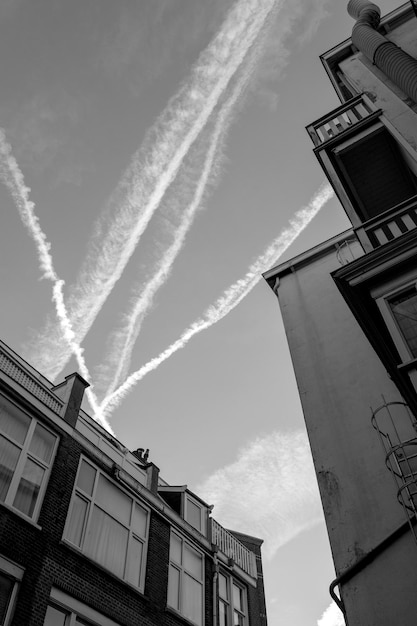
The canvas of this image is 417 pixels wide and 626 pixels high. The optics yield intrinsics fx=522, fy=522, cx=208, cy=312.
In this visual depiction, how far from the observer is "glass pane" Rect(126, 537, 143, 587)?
49.5ft

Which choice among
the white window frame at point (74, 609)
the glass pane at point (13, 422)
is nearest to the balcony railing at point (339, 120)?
the glass pane at point (13, 422)

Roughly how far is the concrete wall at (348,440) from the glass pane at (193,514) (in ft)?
30.8

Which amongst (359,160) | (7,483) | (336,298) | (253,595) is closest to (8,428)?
(7,483)

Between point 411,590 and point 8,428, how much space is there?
10041 millimetres

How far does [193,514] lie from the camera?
2012 centimetres

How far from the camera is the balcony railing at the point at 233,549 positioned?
20422mm

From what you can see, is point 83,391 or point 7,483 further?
point 83,391

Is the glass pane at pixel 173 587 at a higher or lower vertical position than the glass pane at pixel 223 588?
lower

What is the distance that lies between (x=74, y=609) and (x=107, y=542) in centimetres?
227

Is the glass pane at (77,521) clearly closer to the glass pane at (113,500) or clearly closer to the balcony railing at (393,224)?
the glass pane at (113,500)

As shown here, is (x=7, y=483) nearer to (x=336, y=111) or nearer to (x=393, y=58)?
(x=336, y=111)

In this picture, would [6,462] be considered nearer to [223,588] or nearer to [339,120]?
[223,588]

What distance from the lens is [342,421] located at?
446 inches

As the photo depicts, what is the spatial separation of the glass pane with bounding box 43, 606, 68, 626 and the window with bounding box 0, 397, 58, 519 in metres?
2.14
